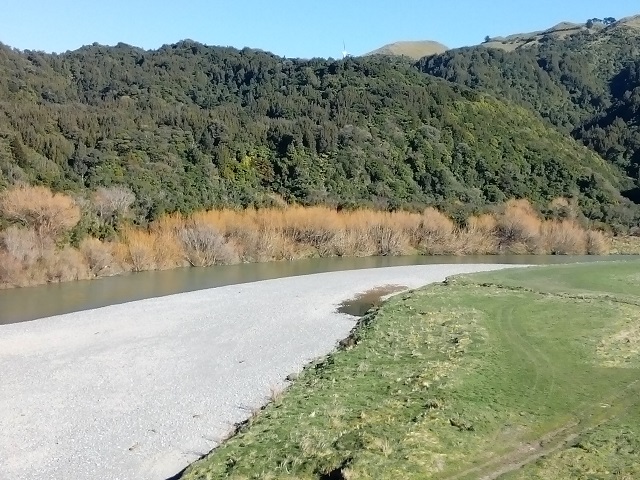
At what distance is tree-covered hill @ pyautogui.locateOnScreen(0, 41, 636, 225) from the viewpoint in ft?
190

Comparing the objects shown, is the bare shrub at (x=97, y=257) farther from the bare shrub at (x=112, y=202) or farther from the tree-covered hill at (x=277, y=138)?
the tree-covered hill at (x=277, y=138)

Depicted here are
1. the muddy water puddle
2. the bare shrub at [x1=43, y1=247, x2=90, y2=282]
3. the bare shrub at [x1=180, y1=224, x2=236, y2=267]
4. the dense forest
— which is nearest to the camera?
the muddy water puddle

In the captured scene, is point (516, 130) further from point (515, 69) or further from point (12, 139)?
point (12, 139)

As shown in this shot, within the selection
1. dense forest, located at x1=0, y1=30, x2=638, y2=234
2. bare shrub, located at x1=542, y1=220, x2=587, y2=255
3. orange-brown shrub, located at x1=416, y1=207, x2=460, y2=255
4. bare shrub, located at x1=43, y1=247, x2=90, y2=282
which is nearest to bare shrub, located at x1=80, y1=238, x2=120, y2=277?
bare shrub, located at x1=43, y1=247, x2=90, y2=282

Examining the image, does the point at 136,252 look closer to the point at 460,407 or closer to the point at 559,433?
the point at 460,407

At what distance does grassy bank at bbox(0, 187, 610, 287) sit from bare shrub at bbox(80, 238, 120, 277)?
6cm

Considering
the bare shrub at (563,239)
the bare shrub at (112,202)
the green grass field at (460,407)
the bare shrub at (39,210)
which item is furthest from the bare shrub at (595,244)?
the bare shrub at (39,210)

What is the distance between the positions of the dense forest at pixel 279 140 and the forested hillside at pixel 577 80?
873cm

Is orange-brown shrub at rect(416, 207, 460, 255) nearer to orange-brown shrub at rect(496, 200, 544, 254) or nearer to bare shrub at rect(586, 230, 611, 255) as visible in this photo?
orange-brown shrub at rect(496, 200, 544, 254)

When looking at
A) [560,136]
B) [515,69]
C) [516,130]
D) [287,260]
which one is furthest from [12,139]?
[515,69]

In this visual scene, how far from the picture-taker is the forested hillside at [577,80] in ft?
320

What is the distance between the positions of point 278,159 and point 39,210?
3547cm

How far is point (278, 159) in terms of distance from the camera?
70312 mm

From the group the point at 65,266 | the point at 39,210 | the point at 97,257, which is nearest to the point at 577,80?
the point at 97,257
